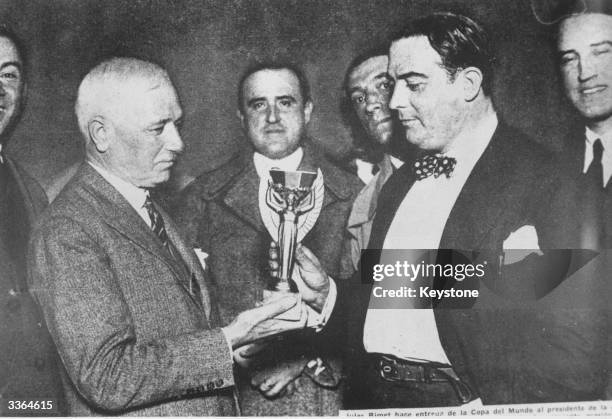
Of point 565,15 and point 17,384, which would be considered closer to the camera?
point 17,384

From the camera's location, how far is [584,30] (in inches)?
145

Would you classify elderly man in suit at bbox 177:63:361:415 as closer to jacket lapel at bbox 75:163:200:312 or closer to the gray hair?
jacket lapel at bbox 75:163:200:312

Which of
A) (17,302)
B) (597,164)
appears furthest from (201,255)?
(597,164)

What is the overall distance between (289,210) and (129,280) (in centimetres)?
92

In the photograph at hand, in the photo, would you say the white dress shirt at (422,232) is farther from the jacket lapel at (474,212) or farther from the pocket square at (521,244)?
the pocket square at (521,244)

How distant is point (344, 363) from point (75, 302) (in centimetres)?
146

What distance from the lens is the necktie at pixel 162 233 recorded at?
3.40m

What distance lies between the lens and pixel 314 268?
3471mm

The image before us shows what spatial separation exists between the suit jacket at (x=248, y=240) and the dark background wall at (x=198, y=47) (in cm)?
14

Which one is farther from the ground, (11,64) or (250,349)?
(11,64)

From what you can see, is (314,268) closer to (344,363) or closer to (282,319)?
(282,319)

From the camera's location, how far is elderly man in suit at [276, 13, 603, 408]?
349cm

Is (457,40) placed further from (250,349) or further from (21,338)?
(21,338)

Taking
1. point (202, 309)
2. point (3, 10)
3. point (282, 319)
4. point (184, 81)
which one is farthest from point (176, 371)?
point (3, 10)
